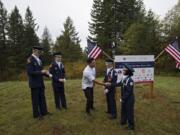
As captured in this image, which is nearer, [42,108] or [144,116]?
[42,108]

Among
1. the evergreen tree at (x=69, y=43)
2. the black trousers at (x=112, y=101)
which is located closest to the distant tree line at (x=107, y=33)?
the evergreen tree at (x=69, y=43)

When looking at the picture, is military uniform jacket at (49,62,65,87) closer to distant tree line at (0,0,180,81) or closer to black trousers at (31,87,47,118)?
black trousers at (31,87,47,118)

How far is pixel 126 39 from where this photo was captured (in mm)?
47344

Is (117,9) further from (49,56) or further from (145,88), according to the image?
(145,88)

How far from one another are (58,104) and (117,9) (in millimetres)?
44424

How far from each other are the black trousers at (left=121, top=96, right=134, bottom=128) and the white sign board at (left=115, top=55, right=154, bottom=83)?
3309 mm

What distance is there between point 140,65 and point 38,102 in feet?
18.2

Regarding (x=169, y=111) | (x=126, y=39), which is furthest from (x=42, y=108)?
(x=126, y=39)

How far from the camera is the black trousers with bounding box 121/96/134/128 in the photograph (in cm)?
1223

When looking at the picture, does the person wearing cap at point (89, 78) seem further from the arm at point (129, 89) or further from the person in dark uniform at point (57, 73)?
the arm at point (129, 89)

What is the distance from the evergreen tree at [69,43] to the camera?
182 ft

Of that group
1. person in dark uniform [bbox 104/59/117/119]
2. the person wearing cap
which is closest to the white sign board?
person in dark uniform [bbox 104/59/117/119]

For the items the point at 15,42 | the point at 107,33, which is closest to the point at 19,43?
the point at 15,42

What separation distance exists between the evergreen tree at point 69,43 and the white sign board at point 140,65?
3758 cm
